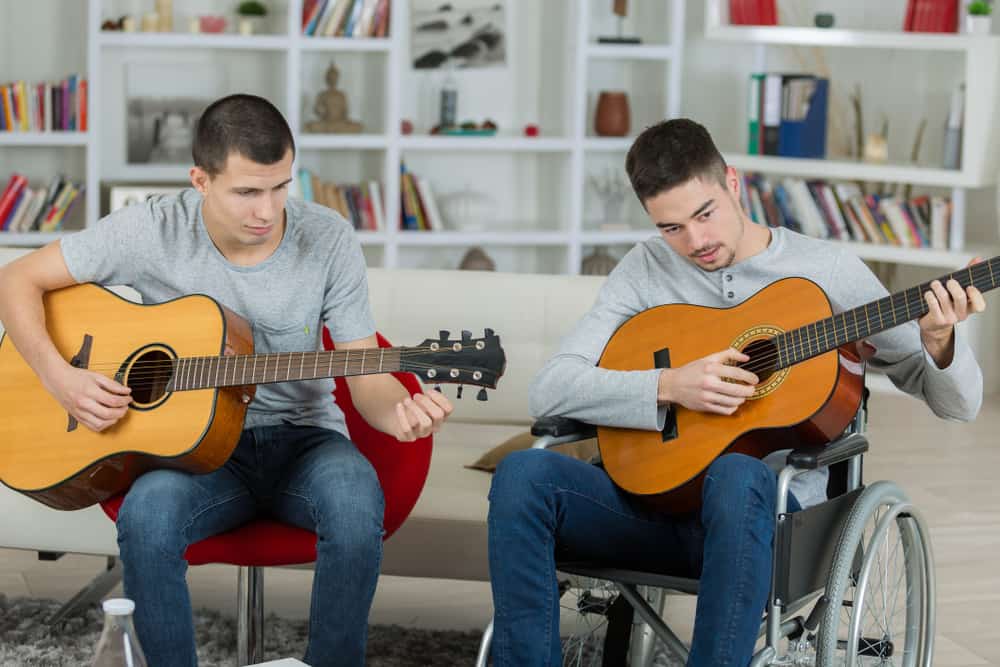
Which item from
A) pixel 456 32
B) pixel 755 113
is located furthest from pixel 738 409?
pixel 456 32

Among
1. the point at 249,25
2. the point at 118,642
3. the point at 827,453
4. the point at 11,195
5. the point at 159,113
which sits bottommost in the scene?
the point at 118,642

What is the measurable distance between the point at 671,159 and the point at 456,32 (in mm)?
3804

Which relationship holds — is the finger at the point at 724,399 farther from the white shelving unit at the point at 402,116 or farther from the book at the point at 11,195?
the book at the point at 11,195

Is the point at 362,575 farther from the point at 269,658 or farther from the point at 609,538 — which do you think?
the point at 269,658

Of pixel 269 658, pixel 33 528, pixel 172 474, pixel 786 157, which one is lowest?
pixel 269 658

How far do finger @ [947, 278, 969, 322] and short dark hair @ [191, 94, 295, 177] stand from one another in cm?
109

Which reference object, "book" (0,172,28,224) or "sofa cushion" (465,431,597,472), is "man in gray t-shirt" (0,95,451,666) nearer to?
"sofa cushion" (465,431,597,472)

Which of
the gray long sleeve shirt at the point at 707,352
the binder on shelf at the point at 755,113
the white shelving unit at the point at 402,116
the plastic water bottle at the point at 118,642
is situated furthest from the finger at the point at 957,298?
the binder on shelf at the point at 755,113

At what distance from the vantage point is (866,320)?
7.04 ft

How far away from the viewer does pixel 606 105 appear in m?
6.03

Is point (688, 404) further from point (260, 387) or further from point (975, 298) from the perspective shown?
point (260, 387)

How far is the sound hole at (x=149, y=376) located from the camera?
2.43 meters

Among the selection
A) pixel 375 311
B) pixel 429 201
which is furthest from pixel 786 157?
pixel 375 311

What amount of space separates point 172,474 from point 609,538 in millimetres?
721
